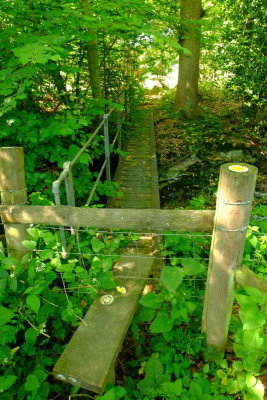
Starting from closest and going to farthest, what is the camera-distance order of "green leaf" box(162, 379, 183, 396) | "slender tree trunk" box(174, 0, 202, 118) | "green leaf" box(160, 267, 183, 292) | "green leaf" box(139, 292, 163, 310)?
1. "green leaf" box(162, 379, 183, 396)
2. "green leaf" box(160, 267, 183, 292)
3. "green leaf" box(139, 292, 163, 310)
4. "slender tree trunk" box(174, 0, 202, 118)

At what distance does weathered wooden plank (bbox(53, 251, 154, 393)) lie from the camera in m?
2.00

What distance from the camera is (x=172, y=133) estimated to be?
9914 mm

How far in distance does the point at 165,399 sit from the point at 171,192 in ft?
16.1

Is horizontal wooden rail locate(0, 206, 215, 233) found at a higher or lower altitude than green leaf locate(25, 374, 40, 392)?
higher

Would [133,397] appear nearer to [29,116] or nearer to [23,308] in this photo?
[23,308]

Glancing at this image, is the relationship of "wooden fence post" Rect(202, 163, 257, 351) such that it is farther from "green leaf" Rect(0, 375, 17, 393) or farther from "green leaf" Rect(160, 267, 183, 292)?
"green leaf" Rect(0, 375, 17, 393)

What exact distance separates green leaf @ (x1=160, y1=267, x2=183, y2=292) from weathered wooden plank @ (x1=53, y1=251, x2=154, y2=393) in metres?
0.49

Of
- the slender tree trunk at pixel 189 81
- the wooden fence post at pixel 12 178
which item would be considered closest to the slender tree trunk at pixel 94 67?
the wooden fence post at pixel 12 178

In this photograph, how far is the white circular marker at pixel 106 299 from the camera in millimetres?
2534

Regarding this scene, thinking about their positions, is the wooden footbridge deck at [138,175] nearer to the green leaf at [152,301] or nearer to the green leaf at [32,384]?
the green leaf at [152,301]

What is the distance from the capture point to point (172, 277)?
7.22 ft

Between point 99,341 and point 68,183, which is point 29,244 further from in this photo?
point 99,341

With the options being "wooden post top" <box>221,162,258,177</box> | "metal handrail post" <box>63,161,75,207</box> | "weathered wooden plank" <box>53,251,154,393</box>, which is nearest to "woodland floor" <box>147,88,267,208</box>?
"metal handrail post" <box>63,161,75,207</box>

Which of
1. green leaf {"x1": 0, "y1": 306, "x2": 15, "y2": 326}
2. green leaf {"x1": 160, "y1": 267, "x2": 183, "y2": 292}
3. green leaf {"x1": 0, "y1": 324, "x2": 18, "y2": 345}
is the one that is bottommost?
green leaf {"x1": 0, "y1": 324, "x2": 18, "y2": 345}
